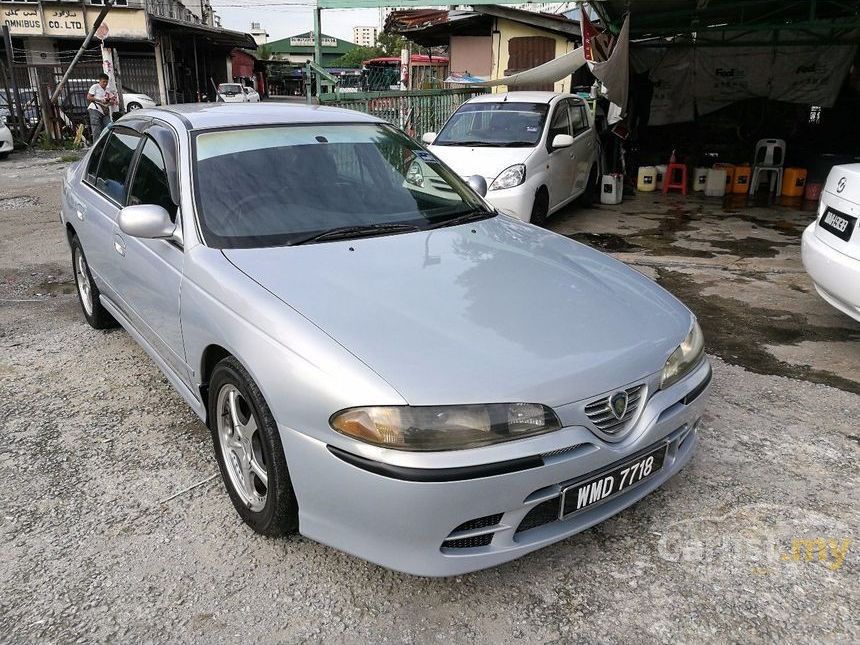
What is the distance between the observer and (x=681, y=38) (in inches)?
500

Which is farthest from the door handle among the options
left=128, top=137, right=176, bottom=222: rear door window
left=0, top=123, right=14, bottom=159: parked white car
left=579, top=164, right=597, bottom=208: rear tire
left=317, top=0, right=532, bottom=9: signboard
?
left=0, top=123, right=14, bottom=159: parked white car

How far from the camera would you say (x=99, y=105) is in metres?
15.1

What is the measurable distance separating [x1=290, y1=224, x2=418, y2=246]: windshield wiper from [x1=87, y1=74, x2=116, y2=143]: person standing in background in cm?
1412

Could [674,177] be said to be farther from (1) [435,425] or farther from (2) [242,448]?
(1) [435,425]

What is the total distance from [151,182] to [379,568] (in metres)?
2.16

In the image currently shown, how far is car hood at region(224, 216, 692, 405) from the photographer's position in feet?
6.77

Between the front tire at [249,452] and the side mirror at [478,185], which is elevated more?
the side mirror at [478,185]

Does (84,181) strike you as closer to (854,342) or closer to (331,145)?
(331,145)

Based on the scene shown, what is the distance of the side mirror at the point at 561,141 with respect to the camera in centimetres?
773

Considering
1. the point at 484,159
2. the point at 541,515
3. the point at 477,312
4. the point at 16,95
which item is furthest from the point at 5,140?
the point at 541,515

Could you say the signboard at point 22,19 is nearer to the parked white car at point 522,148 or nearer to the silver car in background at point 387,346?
the parked white car at point 522,148

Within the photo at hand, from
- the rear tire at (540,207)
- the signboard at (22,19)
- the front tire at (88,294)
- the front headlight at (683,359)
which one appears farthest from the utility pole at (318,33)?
the signboard at (22,19)

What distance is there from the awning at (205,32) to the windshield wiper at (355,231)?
29.6m

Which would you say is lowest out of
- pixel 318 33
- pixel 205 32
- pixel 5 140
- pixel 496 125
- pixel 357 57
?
pixel 5 140
